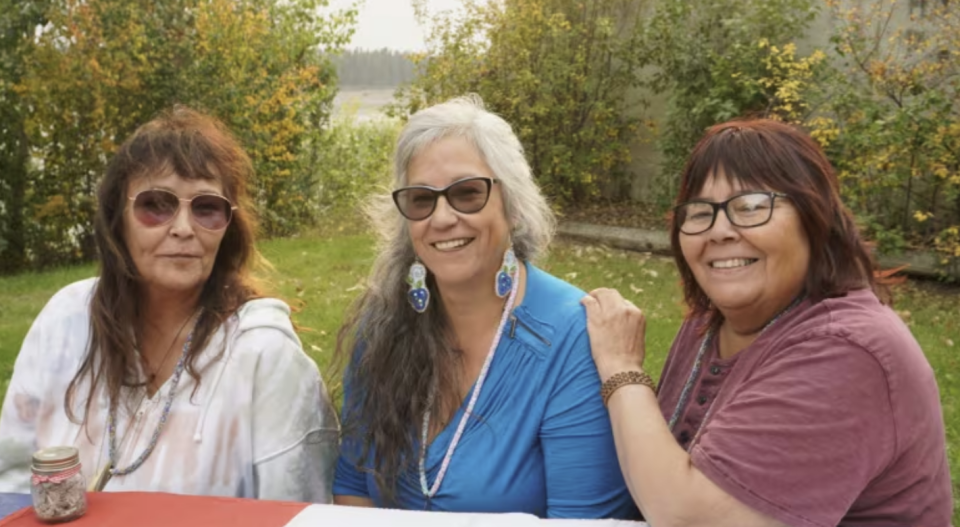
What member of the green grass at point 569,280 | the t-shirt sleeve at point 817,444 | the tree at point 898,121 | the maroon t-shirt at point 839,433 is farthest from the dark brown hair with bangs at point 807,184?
the tree at point 898,121

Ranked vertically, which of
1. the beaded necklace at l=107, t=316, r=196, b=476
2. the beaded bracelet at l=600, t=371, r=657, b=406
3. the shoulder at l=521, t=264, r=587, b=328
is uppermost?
the shoulder at l=521, t=264, r=587, b=328

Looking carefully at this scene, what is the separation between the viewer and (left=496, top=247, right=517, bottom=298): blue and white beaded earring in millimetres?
2426

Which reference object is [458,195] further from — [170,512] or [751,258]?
[170,512]

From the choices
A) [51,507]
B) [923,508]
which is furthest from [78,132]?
[923,508]

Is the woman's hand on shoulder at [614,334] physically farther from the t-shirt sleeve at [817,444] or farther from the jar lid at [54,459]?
the jar lid at [54,459]

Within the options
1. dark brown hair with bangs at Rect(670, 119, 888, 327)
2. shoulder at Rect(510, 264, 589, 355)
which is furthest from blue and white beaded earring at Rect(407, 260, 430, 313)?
dark brown hair with bangs at Rect(670, 119, 888, 327)

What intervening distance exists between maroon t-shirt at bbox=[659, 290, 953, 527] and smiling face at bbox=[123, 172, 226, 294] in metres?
1.42

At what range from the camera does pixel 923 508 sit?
186cm

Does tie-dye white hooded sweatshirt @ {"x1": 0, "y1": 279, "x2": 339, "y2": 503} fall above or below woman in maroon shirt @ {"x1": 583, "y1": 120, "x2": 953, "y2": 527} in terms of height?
below

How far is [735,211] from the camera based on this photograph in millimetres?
2078

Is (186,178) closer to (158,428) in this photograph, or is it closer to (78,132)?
(158,428)

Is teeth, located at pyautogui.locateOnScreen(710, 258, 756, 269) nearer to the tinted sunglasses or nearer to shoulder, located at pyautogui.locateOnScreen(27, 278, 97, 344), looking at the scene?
the tinted sunglasses

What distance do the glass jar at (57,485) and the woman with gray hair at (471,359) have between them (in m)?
0.73

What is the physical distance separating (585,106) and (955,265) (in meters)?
4.54
